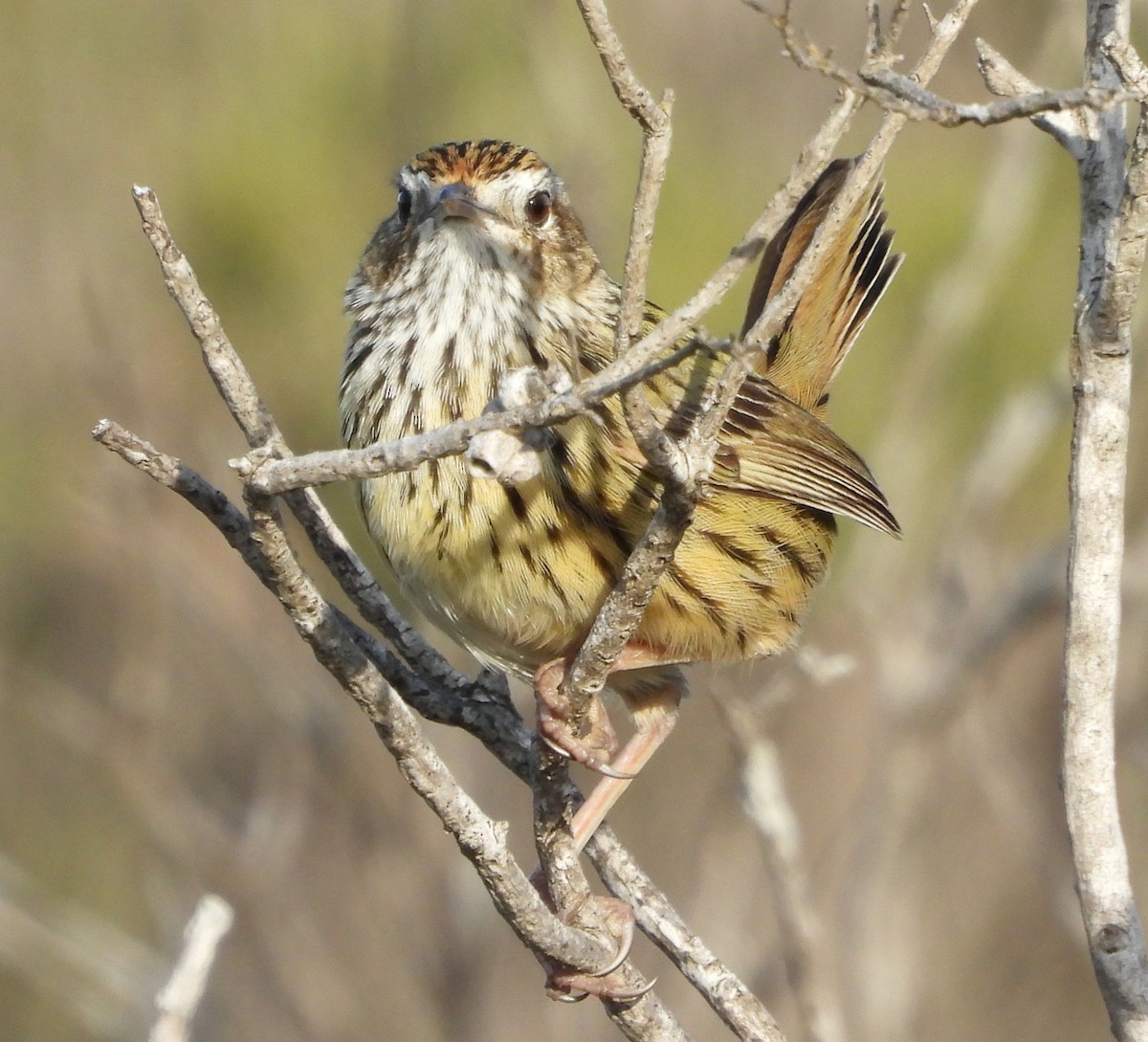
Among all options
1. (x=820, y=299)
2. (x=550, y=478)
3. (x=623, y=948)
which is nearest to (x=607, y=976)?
(x=623, y=948)

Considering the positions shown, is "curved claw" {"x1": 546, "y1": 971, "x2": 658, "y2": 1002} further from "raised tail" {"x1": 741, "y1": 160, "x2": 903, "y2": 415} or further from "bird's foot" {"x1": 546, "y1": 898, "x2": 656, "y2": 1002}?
"raised tail" {"x1": 741, "y1": 160, "x2": 903, "y2": 415}

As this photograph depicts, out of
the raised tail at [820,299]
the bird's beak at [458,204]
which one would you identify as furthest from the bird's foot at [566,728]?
the raised tail at [820,299]

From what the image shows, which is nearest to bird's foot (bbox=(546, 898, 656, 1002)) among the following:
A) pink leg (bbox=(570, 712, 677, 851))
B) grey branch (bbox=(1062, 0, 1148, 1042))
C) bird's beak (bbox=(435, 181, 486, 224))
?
pink leg (bbox=(570, 712, 677, 851))

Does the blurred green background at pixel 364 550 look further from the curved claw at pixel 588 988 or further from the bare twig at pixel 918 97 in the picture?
the bare twig at pixel 918 97

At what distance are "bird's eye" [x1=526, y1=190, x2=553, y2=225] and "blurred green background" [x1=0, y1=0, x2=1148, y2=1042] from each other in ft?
3.55

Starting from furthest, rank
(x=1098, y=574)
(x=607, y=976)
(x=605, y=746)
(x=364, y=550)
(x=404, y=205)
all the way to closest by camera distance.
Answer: (x=364, y=550), (x=404, y=205), (x=605, y=746), (x=607, y=976), (x=1098, y=574)

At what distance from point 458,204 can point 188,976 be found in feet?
5.49

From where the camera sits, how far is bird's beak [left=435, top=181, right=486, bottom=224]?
→ 11.4 feet

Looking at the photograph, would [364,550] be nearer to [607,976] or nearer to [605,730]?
[605,730]

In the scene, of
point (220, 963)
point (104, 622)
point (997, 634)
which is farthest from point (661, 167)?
point (104, 622)

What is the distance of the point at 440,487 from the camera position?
3.25 meters

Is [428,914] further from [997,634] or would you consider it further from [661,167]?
[661,167]

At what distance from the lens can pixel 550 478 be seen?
3.27 metres

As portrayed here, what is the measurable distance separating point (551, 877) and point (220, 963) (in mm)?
3063
